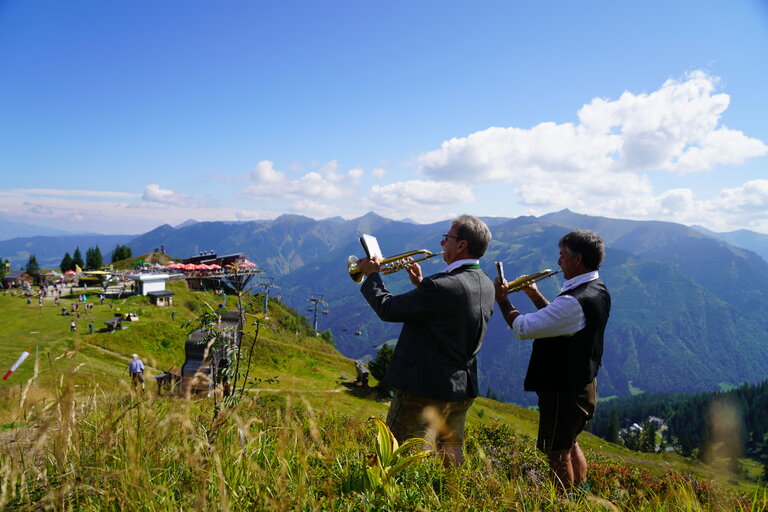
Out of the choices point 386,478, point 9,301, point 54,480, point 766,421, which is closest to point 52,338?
point 9,301

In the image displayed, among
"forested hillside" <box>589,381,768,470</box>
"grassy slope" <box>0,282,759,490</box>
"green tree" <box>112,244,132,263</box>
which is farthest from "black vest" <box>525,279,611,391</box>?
"forested hillside" <box>589,381,768,470</box>

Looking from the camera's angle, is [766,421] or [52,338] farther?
[766,421]

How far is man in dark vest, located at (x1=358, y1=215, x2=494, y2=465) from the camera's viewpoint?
140 inches

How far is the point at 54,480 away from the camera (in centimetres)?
265

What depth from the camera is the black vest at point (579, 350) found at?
11.7 feet

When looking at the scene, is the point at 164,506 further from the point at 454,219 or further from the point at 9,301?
the point at 9,301

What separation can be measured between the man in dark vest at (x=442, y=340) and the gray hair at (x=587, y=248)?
30.1 inches

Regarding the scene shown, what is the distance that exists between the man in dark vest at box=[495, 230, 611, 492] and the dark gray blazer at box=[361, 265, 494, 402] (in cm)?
49

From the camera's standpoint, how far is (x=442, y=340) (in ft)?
11.8

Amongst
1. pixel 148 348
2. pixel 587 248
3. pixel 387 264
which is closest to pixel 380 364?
pixel 148 348

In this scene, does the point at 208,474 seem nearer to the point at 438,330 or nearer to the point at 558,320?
the point at 438,330

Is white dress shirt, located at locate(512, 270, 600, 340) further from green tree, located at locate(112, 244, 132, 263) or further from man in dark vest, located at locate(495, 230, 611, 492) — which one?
green tree, located at locate(112, 244, 132, 263)

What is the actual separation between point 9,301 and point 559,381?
47.2 meters

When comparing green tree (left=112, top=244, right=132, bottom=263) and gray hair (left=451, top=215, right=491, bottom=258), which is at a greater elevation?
gray hair (left=451, top=215, right=491, bottom=258)
